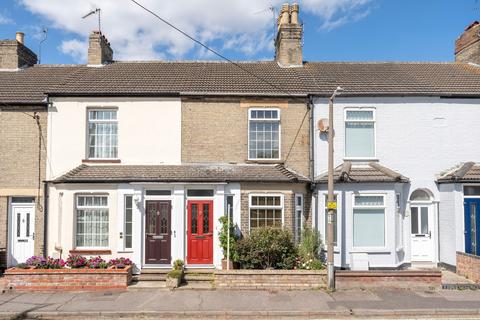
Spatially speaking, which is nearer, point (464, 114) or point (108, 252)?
point (108, 252)

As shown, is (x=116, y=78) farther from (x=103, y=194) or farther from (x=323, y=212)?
(x=323, y=212)

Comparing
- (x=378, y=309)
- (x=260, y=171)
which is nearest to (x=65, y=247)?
(x=260, y=171)

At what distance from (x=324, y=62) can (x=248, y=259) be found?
10.0m

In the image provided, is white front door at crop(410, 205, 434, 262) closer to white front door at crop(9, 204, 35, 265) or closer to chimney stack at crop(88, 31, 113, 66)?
white front door at crop(9, 204, 35, 265)

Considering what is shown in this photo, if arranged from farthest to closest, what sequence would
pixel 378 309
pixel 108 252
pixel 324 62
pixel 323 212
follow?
pixel 324 62, pixel 323 212, pixel 108 252, pixel 378 309

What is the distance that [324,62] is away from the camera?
1792cm

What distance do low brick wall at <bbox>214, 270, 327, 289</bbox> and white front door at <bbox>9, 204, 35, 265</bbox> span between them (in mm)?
7325

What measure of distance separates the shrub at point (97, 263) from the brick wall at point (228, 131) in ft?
14.5

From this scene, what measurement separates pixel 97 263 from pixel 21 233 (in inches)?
155

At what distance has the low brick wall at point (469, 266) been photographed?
1220cm

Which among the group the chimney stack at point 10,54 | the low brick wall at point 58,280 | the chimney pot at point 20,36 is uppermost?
the chimney pot at point 20,36

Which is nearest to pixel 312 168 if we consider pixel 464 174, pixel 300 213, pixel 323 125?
pixel 323 125

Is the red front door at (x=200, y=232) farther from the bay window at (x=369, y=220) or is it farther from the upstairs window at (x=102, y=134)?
the bay window at (x=369, y=220)

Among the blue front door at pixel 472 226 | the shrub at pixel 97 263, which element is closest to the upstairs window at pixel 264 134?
the shrub at pixel 97 263
